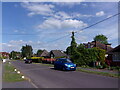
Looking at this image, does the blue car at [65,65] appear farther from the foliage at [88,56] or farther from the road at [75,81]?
the foliage at [88,56]

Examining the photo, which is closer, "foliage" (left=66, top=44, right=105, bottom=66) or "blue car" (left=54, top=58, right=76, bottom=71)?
"blue car" (left=54, top=58, right=76, bottom=71)

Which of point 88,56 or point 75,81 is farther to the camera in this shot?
point 88,56

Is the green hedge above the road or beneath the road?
above

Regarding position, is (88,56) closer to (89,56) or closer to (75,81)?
(89,56)

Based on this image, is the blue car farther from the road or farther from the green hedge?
the green hedge

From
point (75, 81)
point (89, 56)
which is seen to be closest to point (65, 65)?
point (89, 56)

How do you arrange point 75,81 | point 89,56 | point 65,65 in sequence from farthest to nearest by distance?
point 89,56, point 65,65, point 75,81

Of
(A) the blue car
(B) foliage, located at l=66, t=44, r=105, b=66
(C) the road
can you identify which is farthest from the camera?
(B) foliage, located at l=66, t=44, r=105, b=66

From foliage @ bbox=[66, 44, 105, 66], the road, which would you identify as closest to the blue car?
the road

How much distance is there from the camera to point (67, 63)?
2247 cm

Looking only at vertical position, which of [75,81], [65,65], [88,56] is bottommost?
[75,81]

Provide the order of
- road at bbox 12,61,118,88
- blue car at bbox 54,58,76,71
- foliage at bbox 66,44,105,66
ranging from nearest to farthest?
1. road at bbox 12,61,118,88
2. blue car at bbox 54,58,76,71
3. foliage at bbox 66,44,105,66

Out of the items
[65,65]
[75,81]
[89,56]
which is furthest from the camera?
[89,56]

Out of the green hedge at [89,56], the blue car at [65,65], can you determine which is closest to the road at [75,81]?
the blue car at [65,65]
